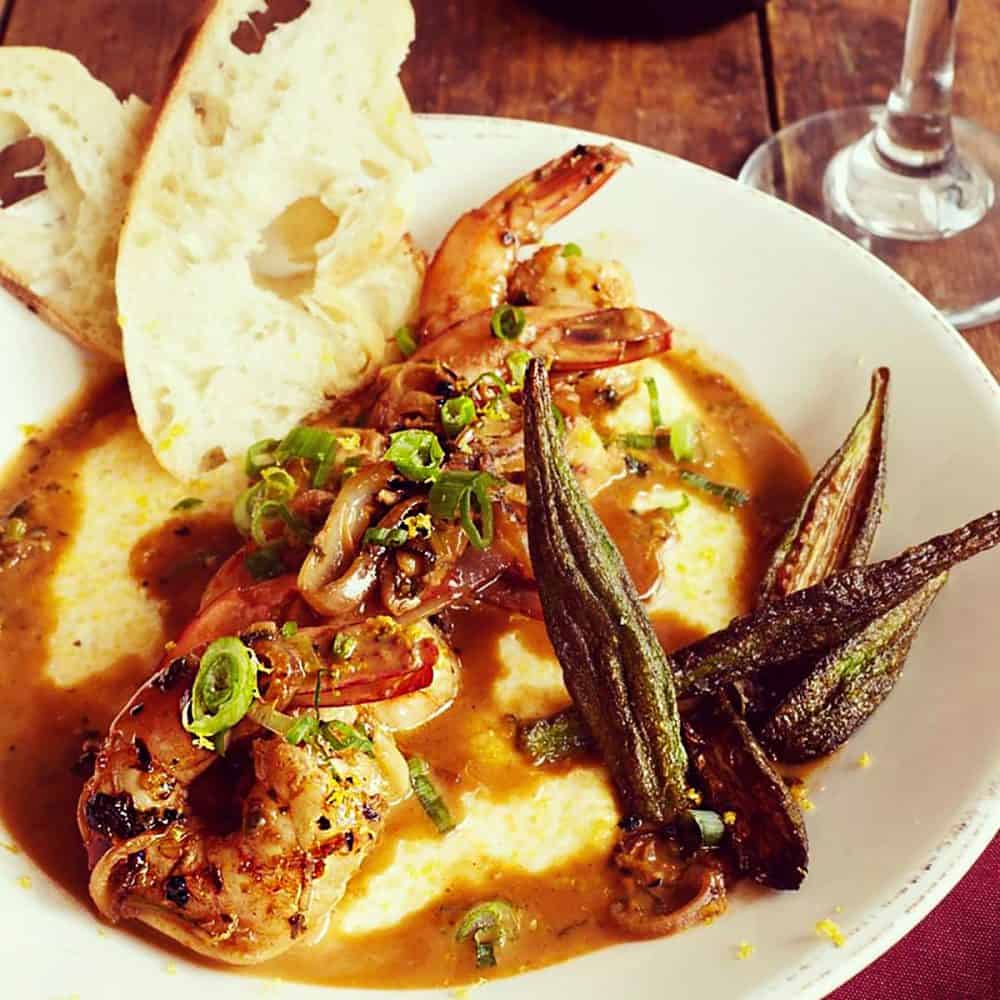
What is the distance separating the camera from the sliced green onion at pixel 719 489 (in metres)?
3.97

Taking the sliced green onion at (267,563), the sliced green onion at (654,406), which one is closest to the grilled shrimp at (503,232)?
the sliced green onion at (654,406)

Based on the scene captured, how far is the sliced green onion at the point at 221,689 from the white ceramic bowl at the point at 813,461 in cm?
54

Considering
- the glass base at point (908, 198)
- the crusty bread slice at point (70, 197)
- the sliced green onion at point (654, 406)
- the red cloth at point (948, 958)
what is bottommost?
the red cloth at point (948, 958)

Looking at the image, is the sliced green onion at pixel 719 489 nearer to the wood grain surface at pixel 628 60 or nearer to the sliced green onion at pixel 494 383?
the sliced green onion at pixel 494 383

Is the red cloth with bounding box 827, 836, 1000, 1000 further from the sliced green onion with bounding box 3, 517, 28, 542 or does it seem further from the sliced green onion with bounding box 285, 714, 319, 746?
the sliced green onion with bounding box 3, 517, 28, 542

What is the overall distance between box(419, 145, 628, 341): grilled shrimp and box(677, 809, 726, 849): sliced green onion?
1.66 m

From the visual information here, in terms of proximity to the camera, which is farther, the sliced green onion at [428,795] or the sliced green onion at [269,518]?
the sliced green onion at [269,518]

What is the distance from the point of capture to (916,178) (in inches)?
201

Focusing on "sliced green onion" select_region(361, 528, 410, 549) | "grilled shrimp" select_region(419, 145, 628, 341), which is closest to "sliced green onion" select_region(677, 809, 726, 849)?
"sliced green onion" select_region(361, 528, 410, 549)

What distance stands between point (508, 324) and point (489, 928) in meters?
1.65

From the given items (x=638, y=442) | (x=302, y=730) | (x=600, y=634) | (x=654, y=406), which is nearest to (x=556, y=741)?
(x=600, y=634)

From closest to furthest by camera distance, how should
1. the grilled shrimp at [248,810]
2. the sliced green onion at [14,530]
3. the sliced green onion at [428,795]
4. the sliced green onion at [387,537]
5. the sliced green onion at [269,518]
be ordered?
the grilled shrimp at [248,810] < the sliced green onion at [428,795] < the sliced green onion at [387,537] < the sliced green onion at [269,518] < the sliced green onion at [14,530]

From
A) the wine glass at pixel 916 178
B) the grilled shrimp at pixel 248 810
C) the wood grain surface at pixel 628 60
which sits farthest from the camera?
the wood grain surface at pixel 628 60

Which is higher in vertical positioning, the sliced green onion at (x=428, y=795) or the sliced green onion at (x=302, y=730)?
the sliced green onion at (x=302, y=730)
